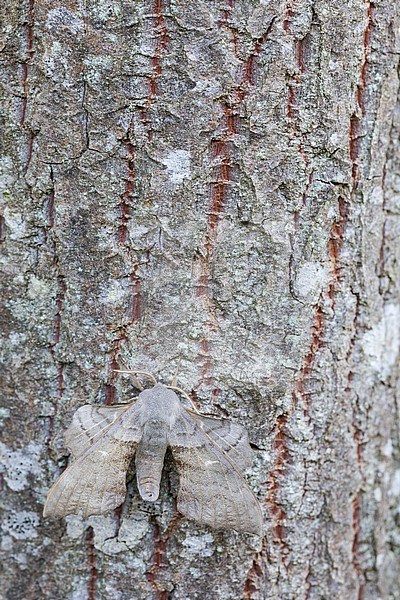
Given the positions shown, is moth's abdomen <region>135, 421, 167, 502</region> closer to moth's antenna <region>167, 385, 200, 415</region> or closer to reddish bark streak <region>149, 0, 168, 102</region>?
moth's antenna <region>167, 385, 200, 415</region>

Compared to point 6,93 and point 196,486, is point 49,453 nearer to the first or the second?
point 196,486

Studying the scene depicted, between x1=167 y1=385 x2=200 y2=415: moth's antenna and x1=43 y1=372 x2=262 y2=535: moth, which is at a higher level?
x1=167 y1=385 x2=200 y2=415: moth's antenna

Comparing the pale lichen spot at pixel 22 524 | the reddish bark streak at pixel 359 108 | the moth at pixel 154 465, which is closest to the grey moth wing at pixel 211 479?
the moth at pixel 154 465

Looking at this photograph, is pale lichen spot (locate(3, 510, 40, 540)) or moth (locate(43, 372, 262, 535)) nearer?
moth (locate(43, 372, 262, 535))

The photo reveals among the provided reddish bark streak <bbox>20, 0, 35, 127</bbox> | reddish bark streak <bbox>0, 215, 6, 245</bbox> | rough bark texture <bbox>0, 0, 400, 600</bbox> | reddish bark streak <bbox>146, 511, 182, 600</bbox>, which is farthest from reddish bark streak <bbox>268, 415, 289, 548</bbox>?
reddish bark streak <bbox>20, 0, 35, 127</bbox>

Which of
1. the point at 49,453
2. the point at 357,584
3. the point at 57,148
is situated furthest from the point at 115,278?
the point at 357,584

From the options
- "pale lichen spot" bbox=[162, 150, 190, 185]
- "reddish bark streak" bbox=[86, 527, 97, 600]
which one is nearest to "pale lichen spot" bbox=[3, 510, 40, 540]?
"reddish bark streak" bbox=[86, 527, 97, 600]

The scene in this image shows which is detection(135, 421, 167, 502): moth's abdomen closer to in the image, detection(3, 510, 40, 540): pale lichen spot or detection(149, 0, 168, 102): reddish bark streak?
detection(3, 510, 40, 540): pale lichen spot

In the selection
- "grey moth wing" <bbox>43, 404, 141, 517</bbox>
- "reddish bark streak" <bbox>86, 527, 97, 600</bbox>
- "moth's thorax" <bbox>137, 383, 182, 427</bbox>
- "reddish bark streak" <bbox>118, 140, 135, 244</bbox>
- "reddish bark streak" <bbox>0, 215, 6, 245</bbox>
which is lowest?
"reddish bark streak" <bbox>86, 527, 97, 600</bbox>
